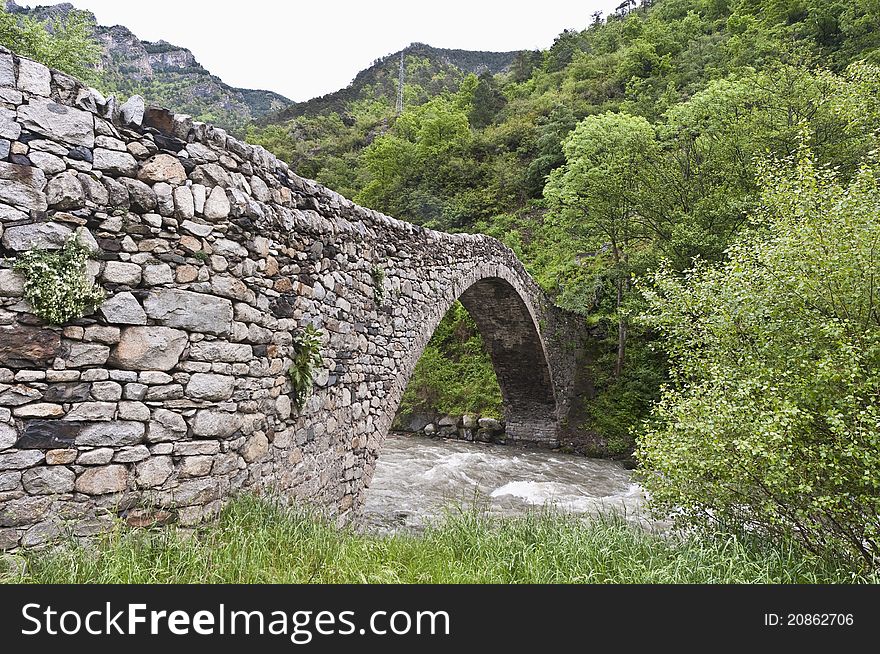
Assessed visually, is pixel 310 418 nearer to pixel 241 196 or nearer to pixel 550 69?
pixel 241 196

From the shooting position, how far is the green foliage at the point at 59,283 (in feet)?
8.89

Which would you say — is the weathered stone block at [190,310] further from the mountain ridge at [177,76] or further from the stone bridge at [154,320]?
the mountain ridge at [177,76]

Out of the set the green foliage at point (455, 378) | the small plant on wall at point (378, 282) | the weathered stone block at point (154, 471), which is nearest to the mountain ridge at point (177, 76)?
the green foliage at point (455, 378)

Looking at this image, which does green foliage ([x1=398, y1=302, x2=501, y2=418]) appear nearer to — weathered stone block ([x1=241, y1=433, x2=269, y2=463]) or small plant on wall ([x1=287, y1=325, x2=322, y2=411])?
small plant on wall ([x1=287, y1=325, x2=322, y2=411])

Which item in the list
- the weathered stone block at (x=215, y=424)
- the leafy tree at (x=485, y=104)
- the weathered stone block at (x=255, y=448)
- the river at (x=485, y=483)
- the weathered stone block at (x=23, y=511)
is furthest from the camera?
the leafy tree at (x=485, y=104)

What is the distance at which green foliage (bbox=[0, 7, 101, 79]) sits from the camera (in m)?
11.9

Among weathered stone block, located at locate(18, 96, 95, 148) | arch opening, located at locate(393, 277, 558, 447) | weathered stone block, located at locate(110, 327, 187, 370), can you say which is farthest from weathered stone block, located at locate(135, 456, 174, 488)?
arch opening, located at locate(393, 277, 558, 447)

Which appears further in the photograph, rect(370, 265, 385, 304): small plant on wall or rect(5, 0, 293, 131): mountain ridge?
rect(5, 0, 293, 131): mountain ridge

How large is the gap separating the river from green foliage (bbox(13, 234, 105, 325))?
441cm

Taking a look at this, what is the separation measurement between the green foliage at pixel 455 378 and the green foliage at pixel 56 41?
11559 millimetres

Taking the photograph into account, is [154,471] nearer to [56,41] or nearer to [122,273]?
[122,273]

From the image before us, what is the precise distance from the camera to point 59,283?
2748 millimetres

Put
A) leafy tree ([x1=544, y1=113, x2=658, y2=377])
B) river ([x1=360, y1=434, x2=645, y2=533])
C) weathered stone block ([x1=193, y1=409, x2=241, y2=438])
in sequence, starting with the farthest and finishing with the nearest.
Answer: leafy tree ([x1=544, y1=113, x2=658, y2=377])
river ([x1=360, y1=434, x2=645, y2=533])
weathered stone block ([x1=193, y1=409, x2=241, y2=438])

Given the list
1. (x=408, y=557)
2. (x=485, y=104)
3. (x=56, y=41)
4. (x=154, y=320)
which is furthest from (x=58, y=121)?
(x=485, y=104)
